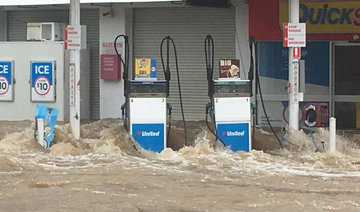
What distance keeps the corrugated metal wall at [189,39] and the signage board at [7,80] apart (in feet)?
11.8

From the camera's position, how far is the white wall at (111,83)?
1950 cm

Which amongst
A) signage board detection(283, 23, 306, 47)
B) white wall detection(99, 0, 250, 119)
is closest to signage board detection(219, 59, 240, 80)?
signage board detection(283, 23, 306, 47)

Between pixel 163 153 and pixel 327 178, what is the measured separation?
3.29 meters

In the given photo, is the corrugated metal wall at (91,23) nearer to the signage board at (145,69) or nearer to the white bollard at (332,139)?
the signage board at (145,69)

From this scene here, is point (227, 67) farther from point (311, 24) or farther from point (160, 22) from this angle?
point (160, 22)

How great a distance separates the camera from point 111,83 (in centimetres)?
1956

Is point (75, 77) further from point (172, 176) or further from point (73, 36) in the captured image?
point (172, 176)

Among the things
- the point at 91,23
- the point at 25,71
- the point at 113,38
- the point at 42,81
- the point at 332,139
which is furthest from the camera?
the point at 91,23

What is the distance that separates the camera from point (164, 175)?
11.2m

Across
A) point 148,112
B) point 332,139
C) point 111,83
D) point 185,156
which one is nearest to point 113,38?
point 111,83

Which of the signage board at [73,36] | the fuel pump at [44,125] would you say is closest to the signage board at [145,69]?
the signage board at [73,36]

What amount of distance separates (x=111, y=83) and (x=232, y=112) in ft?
22.5

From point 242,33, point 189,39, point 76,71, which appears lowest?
point 76,71

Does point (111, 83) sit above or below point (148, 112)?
above
